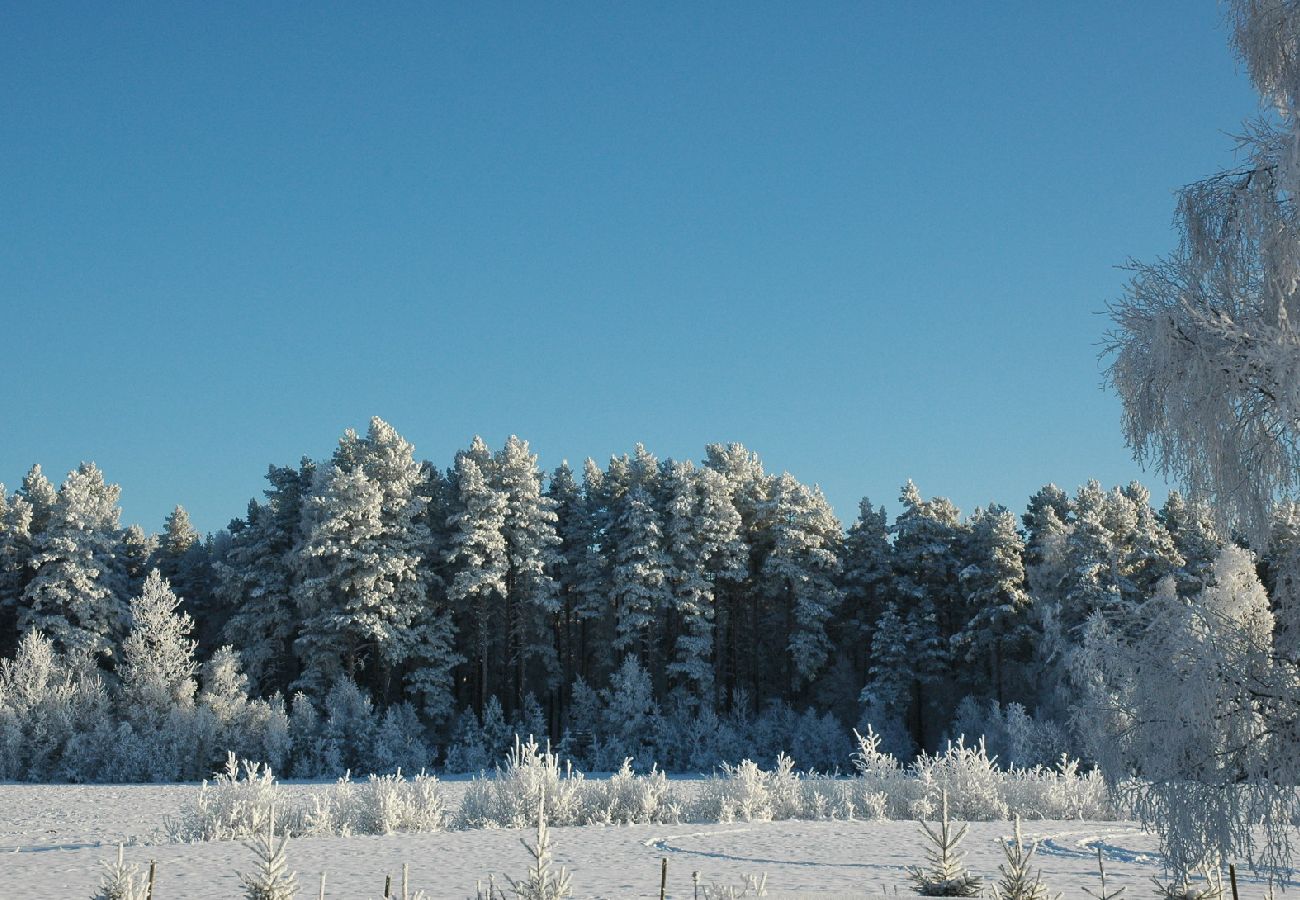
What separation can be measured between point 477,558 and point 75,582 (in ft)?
40.8

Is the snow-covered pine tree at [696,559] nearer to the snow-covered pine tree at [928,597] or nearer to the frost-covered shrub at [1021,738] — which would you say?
the snow-covered pine tree at [928,597]

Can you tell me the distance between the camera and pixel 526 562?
117 feet

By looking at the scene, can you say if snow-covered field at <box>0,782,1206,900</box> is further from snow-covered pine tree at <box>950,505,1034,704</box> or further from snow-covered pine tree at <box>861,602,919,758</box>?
snow-covered pine tree at <box>950,505,1034,704</box>

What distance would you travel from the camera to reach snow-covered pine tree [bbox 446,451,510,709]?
3488 centimetres

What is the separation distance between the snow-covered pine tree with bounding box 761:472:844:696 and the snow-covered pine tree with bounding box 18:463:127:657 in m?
22.2

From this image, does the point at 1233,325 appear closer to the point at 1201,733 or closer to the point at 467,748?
the point at 1201,733

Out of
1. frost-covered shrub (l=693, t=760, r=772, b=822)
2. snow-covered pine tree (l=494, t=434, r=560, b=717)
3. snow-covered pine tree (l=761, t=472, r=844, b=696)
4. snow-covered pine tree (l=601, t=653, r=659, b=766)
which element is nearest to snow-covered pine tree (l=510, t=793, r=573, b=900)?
frost-covered shrub (l=693, t=760, r=772, b=822)

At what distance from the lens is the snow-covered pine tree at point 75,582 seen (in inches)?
1288

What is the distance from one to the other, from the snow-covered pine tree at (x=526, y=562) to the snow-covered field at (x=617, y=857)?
20.0 m

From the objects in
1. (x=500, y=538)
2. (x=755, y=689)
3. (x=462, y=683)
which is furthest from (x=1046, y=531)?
(x=462, y=683)

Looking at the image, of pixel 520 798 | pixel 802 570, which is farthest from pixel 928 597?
pixel 520 798

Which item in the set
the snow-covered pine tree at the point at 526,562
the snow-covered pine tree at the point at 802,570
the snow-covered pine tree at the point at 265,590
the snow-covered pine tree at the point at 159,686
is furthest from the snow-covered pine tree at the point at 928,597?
the snow-covered pine tree at the point at 159,686

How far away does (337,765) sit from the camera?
96.0 ft

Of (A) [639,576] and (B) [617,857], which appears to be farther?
(A) [639,576]
